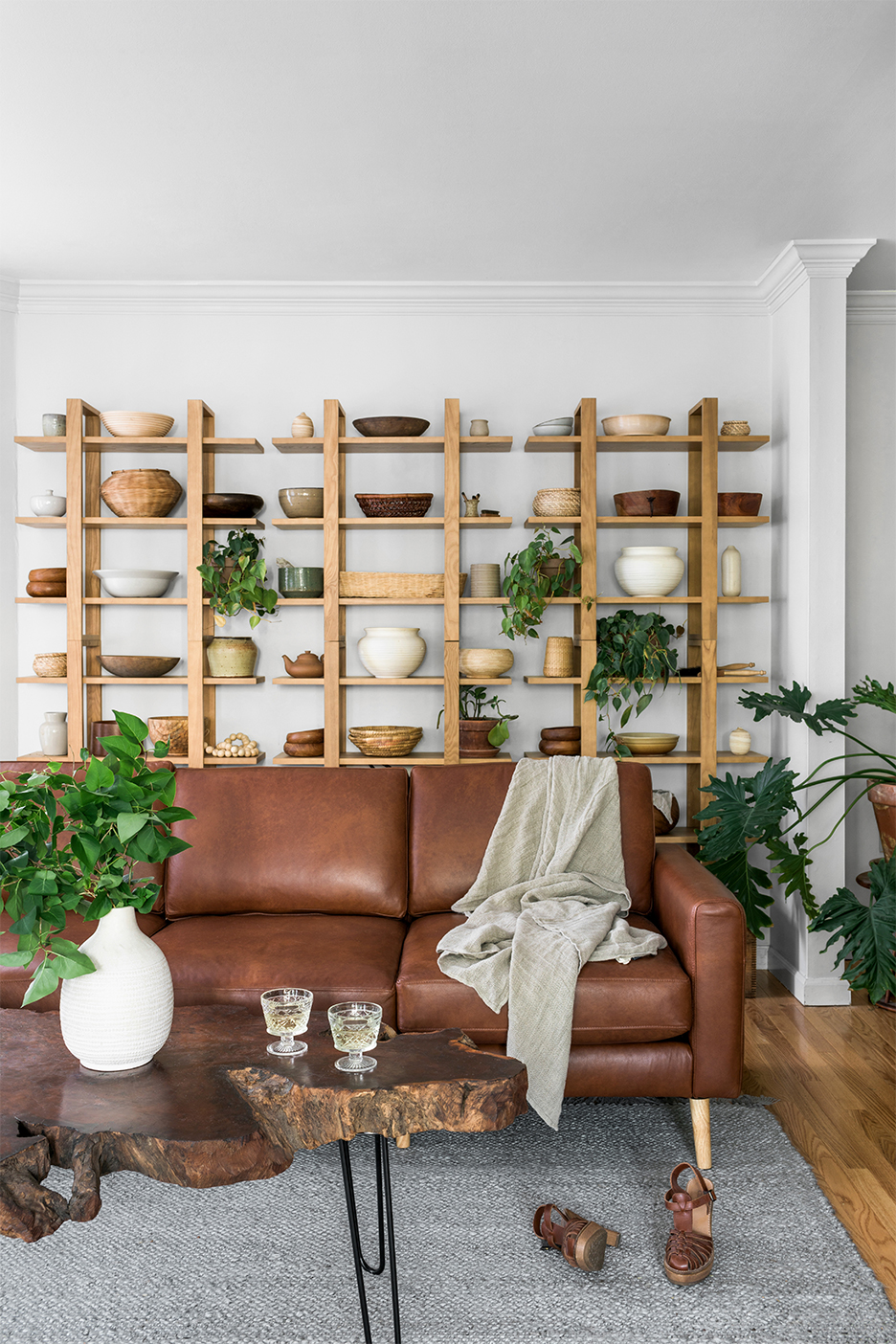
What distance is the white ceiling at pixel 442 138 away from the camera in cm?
241

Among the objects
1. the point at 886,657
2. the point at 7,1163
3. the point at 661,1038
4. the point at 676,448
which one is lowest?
the point at 661,1038

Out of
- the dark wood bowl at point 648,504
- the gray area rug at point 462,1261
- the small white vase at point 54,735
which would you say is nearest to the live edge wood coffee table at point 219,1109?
the gray area rug at point 462,1261

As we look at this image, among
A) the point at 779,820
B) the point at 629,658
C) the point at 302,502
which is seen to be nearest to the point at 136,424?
the point at 302,502

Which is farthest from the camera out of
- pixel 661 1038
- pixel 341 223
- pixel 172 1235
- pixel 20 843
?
pixel 341 223

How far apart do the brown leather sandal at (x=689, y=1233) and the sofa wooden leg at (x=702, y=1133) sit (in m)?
0.31

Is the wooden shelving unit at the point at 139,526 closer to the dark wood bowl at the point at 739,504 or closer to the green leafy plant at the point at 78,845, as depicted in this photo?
the dark wood bowl at the point at 739,504

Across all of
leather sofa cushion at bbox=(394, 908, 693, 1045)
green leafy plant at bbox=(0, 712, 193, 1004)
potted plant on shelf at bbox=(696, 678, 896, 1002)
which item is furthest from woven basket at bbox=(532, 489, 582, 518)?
green leafy plant at bbox=(0, 712, 193, 1004)

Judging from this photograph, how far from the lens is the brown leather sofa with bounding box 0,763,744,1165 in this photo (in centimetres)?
242

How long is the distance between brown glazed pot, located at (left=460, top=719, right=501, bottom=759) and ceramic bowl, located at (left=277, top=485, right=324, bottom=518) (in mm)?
1065

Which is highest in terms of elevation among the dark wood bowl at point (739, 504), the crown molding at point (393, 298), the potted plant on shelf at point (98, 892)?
the crown molding at point (393, 298)

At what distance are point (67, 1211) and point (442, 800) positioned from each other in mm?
1788

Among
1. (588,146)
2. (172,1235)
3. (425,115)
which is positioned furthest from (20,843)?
(588,146)

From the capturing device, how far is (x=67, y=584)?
3.99 meters

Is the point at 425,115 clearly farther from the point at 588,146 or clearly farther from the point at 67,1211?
the point at 67,1211
